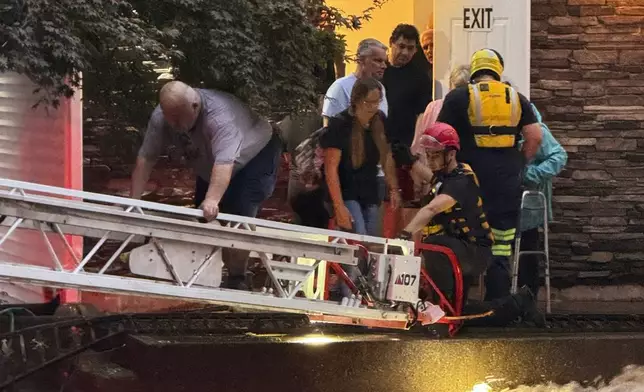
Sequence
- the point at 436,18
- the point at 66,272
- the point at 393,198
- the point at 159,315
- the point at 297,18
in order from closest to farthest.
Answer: the point at 66,272, the point at 297,18, the point at 159,315, the point at 393,198, the point at 436,18

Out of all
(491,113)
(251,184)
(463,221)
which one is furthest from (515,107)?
(251,184)

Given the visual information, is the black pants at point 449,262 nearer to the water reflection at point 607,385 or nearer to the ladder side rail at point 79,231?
the water reflection at point 607,385

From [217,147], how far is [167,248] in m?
1.06

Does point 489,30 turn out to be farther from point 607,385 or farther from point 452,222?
point 607,385

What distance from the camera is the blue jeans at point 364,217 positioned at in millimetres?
6477

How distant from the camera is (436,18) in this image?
8289 millimetres

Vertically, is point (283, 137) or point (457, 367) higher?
point (283, 137)

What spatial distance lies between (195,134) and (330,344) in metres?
1.44

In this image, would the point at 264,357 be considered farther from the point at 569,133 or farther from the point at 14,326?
the point at 569,133

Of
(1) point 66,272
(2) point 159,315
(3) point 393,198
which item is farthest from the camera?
(3) point 393,198

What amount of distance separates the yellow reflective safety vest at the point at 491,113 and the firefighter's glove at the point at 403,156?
586 mm

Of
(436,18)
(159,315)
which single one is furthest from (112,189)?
(436,18)

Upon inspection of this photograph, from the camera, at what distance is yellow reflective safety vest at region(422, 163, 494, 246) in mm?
5758

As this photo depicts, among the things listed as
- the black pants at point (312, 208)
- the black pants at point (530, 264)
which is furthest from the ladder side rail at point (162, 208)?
the black pants at point (530, 264)
